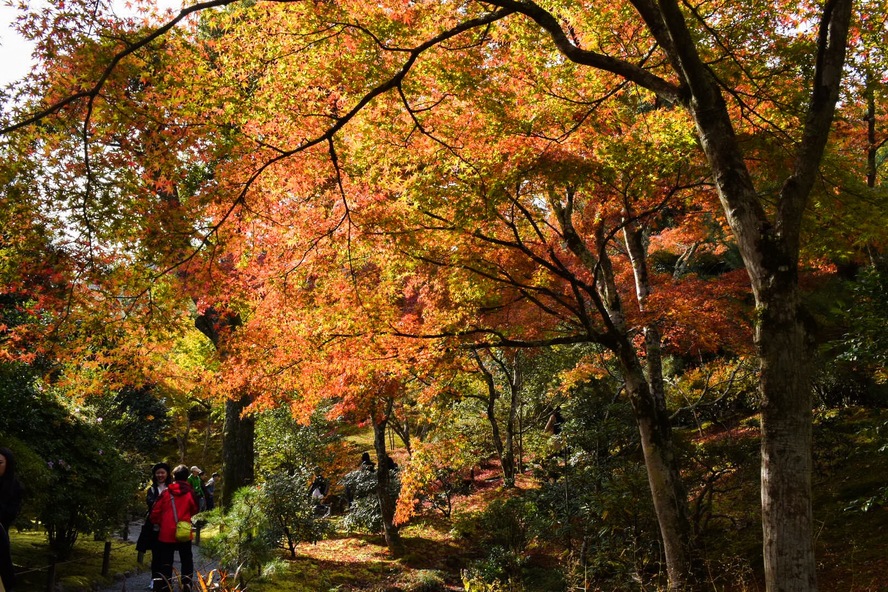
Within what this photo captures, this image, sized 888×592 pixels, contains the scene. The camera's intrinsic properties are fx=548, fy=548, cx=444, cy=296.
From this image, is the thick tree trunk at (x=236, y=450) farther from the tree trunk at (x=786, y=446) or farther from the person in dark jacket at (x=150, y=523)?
the tree trunk at (x=786, y=446)

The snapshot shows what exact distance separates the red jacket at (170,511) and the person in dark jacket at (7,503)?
170 centimetres

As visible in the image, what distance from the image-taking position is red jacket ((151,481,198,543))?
5.56 meters

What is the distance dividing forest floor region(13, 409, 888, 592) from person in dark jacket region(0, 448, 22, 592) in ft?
6.33

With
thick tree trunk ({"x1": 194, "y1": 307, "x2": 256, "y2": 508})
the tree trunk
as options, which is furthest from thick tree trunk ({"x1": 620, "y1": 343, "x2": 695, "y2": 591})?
thick tree trunk ({"x1": 194, "y1": 307, "x2": 256, "y2": 508})

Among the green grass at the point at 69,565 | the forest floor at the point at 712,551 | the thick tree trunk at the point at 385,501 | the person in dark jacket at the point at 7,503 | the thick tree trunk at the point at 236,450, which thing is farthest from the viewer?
the thick tree trunk at the point at 236,450

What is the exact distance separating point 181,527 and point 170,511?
7.9 inches

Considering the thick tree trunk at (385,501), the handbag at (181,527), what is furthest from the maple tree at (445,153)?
the thick tree trunk at (385,501)

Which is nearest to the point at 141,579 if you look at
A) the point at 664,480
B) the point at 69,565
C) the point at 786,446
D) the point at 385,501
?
the point at 69,565

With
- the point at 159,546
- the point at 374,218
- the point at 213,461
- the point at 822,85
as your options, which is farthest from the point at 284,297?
the point at 213,461

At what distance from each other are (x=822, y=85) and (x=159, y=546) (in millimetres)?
7128

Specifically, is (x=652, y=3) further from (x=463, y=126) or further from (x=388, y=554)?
(x=388, y=554)

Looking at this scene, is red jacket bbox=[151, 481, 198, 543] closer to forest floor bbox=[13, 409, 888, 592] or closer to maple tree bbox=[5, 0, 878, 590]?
forest floor bbox=[13, 409, 888, 592]

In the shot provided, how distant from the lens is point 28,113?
4.44 m

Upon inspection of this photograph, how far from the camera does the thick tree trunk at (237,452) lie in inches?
482
